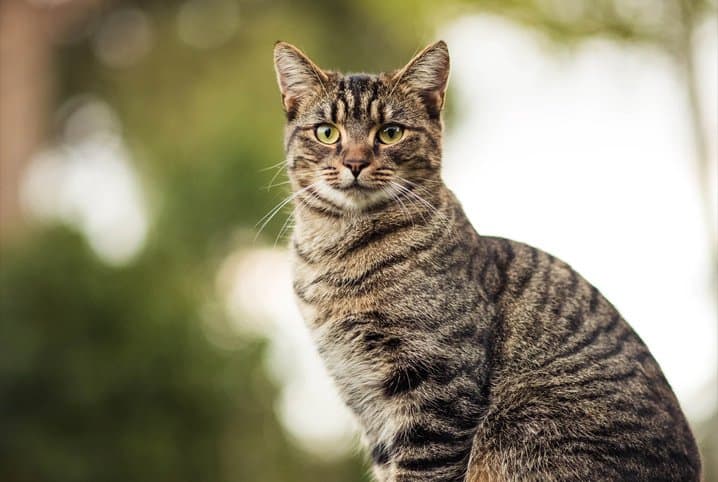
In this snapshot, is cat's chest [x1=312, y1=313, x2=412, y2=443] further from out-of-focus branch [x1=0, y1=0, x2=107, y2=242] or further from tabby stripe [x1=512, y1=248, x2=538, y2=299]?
out-of-focus branch [x1=0, y1=0, x2=107, y2=242]

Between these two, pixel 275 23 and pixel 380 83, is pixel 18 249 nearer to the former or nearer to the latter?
pixel 380 83

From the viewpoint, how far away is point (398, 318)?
130 inches

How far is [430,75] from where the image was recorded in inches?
140

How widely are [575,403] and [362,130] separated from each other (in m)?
1.26

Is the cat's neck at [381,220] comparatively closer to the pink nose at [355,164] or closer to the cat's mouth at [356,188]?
the cat's mouth at [356,188]

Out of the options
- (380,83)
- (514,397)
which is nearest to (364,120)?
(380,83)

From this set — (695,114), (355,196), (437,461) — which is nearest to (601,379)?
(437,461)

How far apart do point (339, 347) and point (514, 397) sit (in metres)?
0.66

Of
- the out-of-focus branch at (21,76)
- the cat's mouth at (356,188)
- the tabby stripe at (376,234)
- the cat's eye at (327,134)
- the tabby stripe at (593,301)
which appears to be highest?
the cat's eye at (327,134)

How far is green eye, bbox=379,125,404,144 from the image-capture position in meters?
3.50

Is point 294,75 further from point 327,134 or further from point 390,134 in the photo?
point 390,134

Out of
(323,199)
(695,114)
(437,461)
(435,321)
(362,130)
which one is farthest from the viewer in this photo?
(695,114)

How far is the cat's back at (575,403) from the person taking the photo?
10.1ft

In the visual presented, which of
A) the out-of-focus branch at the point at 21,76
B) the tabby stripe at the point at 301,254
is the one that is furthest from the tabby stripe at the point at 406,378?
the out-of-focus branch at the point at 21,76
